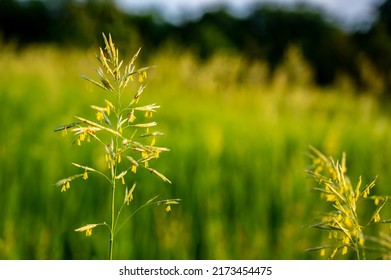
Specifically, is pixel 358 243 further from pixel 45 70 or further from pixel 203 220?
pixel 45 70

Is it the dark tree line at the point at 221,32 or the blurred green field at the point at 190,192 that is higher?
the dark tree line at the point at 221,32

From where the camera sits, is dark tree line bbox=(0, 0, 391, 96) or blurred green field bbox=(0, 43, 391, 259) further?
dark tree line bbox=(0, 0, 391, 96)

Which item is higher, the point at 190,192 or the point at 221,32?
the point at 221,32

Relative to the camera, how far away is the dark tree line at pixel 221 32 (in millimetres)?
11802

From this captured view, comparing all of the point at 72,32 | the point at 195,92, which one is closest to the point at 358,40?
the point at 195,92

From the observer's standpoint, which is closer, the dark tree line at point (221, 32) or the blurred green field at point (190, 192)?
the blurred green field at point (190, 192)

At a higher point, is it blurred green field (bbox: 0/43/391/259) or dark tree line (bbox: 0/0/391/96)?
dark tree line (bbox: 0/0/391/96)

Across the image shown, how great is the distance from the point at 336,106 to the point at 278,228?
6.29 meters

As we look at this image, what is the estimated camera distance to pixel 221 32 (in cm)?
2256

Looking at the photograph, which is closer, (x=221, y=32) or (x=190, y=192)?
(x=190, y=192)

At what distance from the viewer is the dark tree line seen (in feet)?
38.7

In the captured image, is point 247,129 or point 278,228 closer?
point 278,228

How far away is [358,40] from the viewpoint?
35.6 ft
